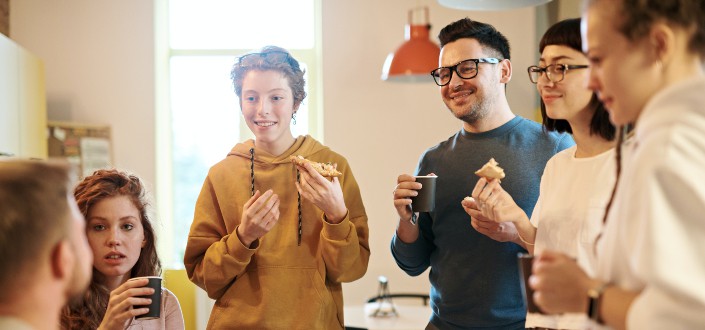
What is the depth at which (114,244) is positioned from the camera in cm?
234

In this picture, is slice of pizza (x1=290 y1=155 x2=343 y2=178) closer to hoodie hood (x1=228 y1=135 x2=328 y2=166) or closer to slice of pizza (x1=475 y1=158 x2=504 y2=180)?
hoodie hood (x1=228 y1=135 x2=328 y2=166)

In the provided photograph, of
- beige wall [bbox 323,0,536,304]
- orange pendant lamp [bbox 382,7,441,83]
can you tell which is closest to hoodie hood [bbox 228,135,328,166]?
orange pendant lamp [bbox 382,7,441,83]

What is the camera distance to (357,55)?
6090mm

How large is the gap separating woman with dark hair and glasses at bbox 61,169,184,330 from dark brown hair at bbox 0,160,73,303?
1.07m

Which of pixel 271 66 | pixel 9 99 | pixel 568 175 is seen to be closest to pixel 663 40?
pixel 568 175

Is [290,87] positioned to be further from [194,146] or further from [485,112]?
[194,146]

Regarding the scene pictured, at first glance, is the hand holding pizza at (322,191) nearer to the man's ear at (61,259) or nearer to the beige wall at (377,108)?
the man's ear at (61,259)

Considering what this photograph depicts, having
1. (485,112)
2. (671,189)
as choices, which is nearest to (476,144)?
(485,112)

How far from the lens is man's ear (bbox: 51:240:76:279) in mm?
1230

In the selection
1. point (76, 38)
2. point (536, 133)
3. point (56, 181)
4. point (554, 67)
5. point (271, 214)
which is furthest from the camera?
point (76, 38)

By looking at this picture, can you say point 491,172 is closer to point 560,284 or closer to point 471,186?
point 471,186

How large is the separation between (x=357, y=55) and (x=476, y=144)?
12.1 feet

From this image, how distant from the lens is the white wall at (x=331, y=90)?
6047 mm

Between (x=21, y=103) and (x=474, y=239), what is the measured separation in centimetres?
392
